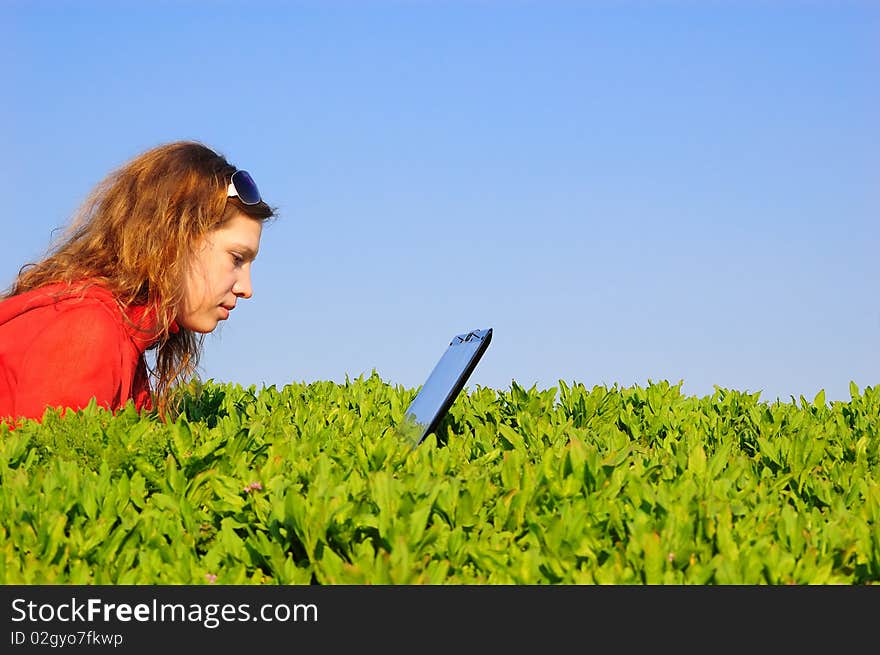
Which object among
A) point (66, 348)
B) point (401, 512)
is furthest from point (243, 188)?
point (401, 512)

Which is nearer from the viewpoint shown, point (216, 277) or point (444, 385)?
point (444, 385)

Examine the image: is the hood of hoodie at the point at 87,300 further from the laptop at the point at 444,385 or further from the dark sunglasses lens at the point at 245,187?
the laptop at the point at 444,385

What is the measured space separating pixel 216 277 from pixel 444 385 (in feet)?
6.23

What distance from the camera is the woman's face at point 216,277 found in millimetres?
6086

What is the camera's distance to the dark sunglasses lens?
6.23 metres

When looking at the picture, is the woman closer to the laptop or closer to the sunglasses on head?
the sunglasses on head

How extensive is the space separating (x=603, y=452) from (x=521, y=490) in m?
1.27

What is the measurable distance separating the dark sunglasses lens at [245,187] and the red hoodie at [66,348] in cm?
97

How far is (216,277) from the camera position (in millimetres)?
6121

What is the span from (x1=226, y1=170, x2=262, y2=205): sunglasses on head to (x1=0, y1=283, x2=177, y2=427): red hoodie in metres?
0.96

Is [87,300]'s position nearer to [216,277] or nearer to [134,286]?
[134,286]
